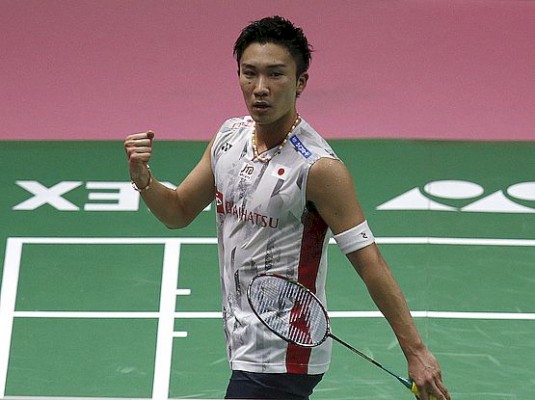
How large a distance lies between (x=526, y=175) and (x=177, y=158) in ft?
5.59

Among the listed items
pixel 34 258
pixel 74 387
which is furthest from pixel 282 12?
pixel 74 387

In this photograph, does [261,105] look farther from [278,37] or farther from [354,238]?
[354,238]

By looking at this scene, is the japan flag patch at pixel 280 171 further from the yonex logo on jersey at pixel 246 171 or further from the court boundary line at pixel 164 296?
the court boundary line at pixel 164 296

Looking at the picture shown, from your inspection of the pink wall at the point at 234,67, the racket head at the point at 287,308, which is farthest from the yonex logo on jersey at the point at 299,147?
the pink wall at the point at 234,67

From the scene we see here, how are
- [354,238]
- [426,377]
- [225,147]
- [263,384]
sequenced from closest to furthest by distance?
[426,377] → [354,238] → [263,384] → [225,147]

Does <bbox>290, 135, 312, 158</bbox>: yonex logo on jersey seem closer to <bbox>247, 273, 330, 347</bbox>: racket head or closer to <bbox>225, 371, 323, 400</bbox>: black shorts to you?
<bbox>247, 273, 330, 347</bbox>: racket head

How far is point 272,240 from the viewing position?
420cm

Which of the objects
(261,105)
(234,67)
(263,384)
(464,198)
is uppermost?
(234,67)

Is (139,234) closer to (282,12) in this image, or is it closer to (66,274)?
(66,274)

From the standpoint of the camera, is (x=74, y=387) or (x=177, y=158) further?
(x=177, y=158)

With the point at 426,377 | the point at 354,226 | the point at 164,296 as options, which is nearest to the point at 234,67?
the point at 164,296

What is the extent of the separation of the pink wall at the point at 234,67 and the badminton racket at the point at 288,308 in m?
2.82

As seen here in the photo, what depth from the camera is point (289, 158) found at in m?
4.20

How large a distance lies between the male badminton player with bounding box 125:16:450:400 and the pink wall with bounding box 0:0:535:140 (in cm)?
266
